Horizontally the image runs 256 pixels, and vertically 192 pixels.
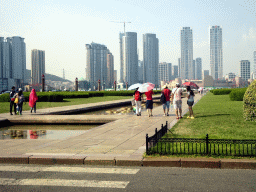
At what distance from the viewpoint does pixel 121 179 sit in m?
5.50

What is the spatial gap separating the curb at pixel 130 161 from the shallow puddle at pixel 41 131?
4.31m

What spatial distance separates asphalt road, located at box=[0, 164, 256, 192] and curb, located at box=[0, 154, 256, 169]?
0.18 m

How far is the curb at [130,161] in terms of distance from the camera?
20.6 ft

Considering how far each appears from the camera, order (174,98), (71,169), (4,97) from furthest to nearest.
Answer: (4,97) < (174,98) < (71,169)

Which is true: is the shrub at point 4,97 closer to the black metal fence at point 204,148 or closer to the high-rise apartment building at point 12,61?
A: the black metal fence at point 204,148

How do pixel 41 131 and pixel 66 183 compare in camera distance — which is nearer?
pixel 66 183

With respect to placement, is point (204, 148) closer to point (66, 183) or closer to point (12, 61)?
point (66, 183)

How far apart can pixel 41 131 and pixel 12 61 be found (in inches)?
7128

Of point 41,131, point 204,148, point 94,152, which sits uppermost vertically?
point 204,148

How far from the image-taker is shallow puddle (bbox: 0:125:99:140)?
11.9m

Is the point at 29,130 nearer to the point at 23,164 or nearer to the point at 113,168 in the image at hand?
the point at 23,164

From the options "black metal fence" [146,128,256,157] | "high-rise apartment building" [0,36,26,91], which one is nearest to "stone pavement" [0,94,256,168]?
"black metal fence" [146,128,256,157]

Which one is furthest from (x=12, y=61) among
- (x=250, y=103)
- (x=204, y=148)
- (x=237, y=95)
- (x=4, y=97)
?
(x=204, y=148)

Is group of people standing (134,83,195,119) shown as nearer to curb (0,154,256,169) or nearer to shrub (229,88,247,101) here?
curb (0,154,256,169)
